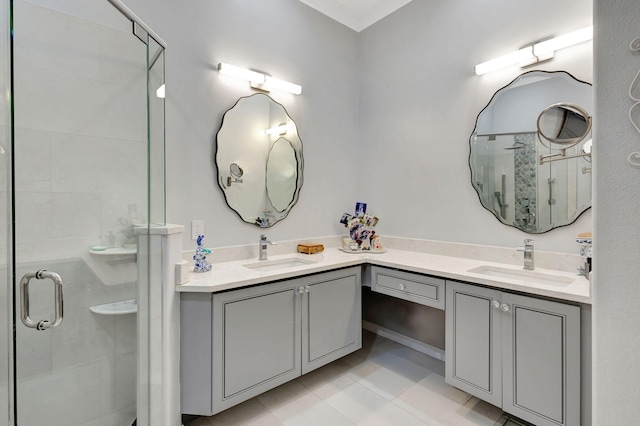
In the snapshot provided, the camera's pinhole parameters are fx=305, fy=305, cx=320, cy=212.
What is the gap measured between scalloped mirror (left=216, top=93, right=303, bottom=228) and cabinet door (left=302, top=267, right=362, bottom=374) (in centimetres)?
70

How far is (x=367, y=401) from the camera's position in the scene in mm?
1900

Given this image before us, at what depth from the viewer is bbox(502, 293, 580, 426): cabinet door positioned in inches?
Answer: 54.7

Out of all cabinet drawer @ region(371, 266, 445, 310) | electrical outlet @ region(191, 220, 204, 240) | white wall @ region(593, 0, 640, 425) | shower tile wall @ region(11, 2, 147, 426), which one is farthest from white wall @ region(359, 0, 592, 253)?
shower tile wall @ region(11, 2, 147, 426)

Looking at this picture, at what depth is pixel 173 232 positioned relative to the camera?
154 centimetres

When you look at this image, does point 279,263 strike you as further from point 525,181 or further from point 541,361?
point 525,181

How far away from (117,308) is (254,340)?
0.70 meters

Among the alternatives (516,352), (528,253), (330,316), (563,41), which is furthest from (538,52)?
(330,316)

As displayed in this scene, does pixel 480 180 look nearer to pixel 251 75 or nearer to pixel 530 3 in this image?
pixel 530 3

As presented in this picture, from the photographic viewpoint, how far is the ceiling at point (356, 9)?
2.69 metres

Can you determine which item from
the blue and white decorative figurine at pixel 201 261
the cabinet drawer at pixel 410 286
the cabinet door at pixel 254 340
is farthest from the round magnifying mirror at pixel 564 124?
the blue and white decorative figurine at pixel 201 261

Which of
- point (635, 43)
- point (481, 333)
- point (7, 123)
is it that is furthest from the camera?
point (481, 333)

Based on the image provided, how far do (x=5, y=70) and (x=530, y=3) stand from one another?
2792 mm

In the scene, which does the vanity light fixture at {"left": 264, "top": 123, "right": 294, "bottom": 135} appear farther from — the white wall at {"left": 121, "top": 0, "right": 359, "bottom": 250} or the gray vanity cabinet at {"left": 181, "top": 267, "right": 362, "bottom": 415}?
the gray vanity cabinet at {"left": 181, "top": 267, "right": 362, "bottom": 415}

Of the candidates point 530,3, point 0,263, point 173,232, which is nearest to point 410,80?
point 530,3
